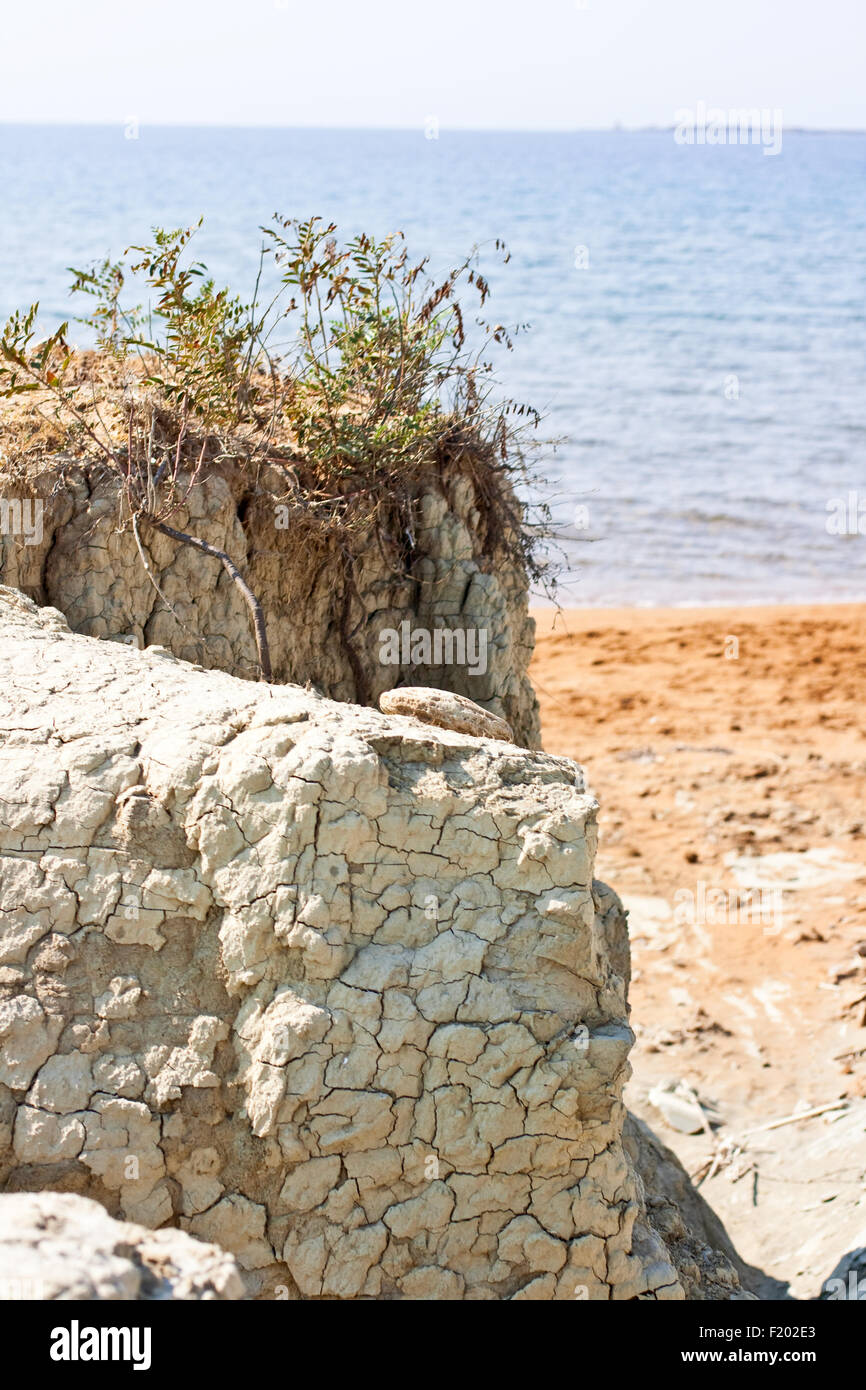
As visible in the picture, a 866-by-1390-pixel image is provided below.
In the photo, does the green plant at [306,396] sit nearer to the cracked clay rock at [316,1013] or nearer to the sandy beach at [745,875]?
the cracked clay rock at [316,1013]

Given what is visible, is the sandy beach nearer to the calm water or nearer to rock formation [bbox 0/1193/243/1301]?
the calm water

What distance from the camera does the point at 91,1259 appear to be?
6.56 ft

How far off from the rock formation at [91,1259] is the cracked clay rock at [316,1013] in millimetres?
798

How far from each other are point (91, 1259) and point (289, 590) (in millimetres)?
3374

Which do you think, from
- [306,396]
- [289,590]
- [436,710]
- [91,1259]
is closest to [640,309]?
[306,396]

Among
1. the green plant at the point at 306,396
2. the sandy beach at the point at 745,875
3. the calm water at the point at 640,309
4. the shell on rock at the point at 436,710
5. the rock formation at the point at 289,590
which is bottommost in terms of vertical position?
the sandy beach at the point at 745,875

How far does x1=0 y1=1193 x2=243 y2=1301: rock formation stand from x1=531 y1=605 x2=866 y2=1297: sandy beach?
3.29 metres

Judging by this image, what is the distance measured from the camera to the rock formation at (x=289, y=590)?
457cm

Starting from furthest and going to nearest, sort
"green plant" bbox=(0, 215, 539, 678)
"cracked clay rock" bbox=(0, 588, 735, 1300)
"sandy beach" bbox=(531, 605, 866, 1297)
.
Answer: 1. "sandy beach" bbox=(531, 605, 866, 1297)
2. "green plant" bbox=(0, 215, 539, 678)
3. "cracked clay rock" bbox=(0, 588, 735, 1300)

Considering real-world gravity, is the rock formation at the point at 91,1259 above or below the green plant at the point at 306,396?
below

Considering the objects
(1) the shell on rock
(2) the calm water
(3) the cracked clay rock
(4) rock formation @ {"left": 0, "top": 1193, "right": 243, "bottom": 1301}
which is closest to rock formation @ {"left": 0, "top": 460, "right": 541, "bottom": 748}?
(2) the calm water

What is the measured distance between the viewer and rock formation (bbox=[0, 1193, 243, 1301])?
196cm

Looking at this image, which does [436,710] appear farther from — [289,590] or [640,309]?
[640,309]

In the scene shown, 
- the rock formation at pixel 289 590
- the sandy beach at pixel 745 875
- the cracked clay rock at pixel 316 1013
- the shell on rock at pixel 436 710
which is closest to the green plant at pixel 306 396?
the rock formation at pixel 289 590
